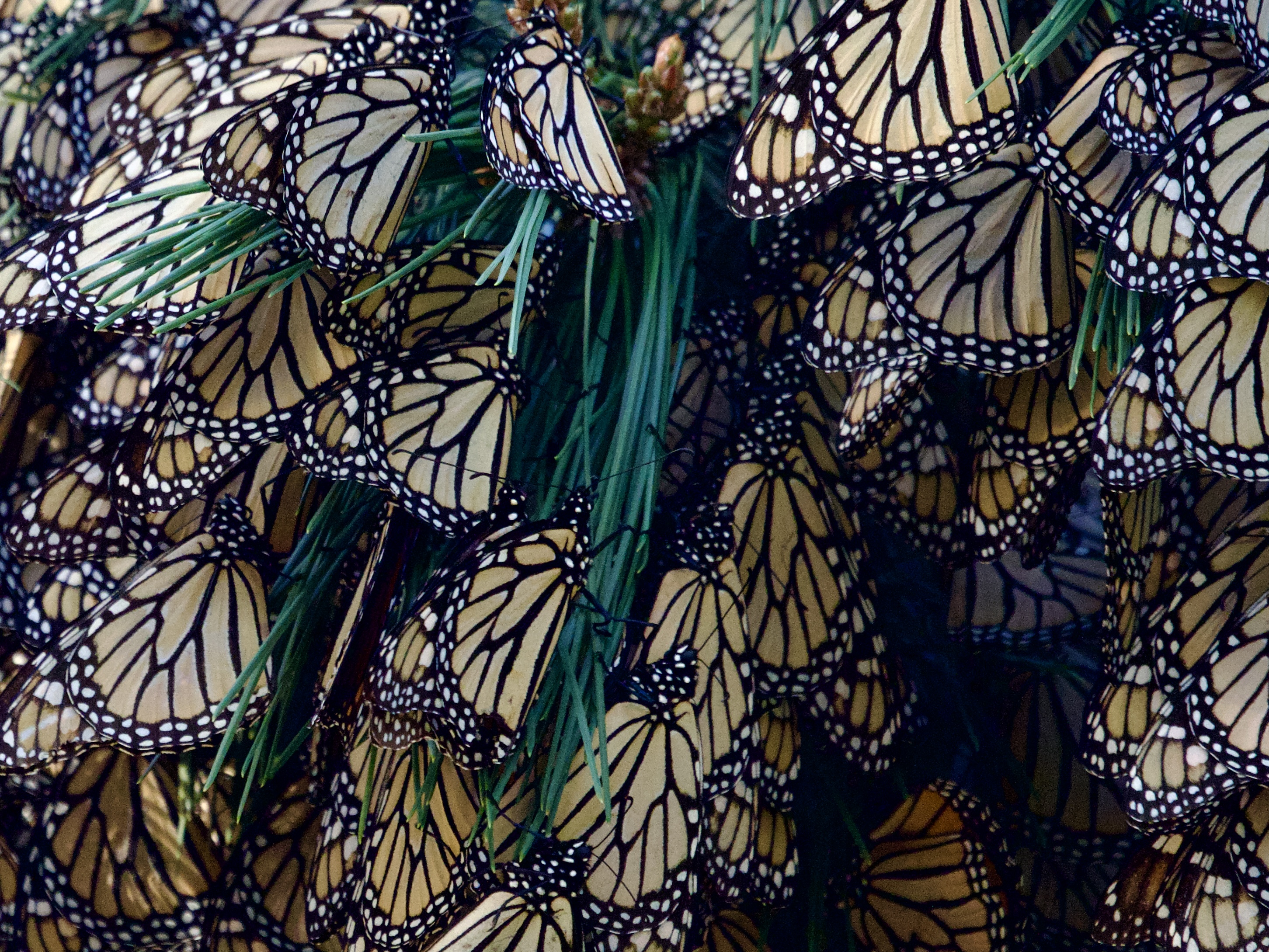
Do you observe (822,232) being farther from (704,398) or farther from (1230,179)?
(1230,179)

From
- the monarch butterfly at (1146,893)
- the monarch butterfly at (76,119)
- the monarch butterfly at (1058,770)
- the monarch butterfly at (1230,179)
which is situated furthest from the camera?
the monarch butterfly at (76,119)

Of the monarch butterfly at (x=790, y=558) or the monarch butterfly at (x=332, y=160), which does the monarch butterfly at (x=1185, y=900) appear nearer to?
the monarch butterfly at (x=790, y=558)

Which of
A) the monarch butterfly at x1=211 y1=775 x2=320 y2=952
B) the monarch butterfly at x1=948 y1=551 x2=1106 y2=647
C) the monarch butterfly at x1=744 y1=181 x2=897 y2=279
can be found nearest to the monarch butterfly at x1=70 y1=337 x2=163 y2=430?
the monarch butterfly at x1=211 y1=775 x2=320 y2=952

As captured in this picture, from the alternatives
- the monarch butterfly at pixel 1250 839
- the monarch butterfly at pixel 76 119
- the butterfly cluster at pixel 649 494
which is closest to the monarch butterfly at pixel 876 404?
the butterfly cluster at pixel 649 494

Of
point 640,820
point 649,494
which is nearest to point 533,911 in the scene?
point 640,820

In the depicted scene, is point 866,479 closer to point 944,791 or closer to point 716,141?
point 944,791

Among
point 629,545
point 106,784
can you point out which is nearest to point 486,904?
point 629,545
